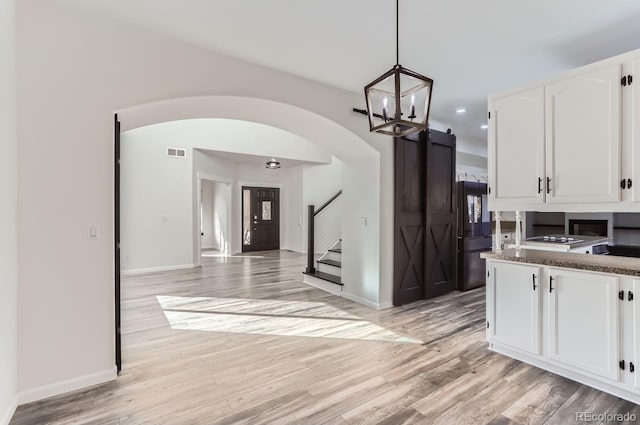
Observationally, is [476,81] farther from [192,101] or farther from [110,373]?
[110,373]

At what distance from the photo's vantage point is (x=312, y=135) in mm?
4438

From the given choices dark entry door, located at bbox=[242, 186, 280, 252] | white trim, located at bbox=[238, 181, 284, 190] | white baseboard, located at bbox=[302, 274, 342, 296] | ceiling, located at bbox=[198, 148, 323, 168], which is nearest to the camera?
white baseboard, located at bbox=[302, 274, 342, 296]

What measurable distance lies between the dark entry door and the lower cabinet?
8213mm

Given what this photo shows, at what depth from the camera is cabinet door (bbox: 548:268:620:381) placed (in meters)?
2.31

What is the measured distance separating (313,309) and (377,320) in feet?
3.11

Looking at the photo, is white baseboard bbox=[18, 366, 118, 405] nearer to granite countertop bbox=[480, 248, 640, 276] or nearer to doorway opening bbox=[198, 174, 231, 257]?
granite countertop bbox=[480, 248, 640, 276]

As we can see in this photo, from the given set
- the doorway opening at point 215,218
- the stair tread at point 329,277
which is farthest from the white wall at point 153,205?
the stair tread at point 329,277

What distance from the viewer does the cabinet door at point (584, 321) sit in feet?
7.58

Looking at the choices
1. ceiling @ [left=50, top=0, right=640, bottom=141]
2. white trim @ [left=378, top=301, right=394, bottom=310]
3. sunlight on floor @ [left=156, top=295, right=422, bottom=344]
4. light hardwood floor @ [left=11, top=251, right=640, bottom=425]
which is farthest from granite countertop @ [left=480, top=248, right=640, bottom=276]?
ceiling @ [left=50, top=0, right=640, bottom=141]

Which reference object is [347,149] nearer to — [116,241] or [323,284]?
Answer: [323,284]

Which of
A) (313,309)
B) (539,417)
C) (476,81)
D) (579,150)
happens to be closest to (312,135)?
(476,81)

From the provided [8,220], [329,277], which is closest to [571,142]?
[329,277]

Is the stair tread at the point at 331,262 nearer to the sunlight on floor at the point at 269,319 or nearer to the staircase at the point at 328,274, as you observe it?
the staircase at the point at 328,274

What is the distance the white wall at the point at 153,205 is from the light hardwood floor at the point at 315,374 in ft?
8.71
